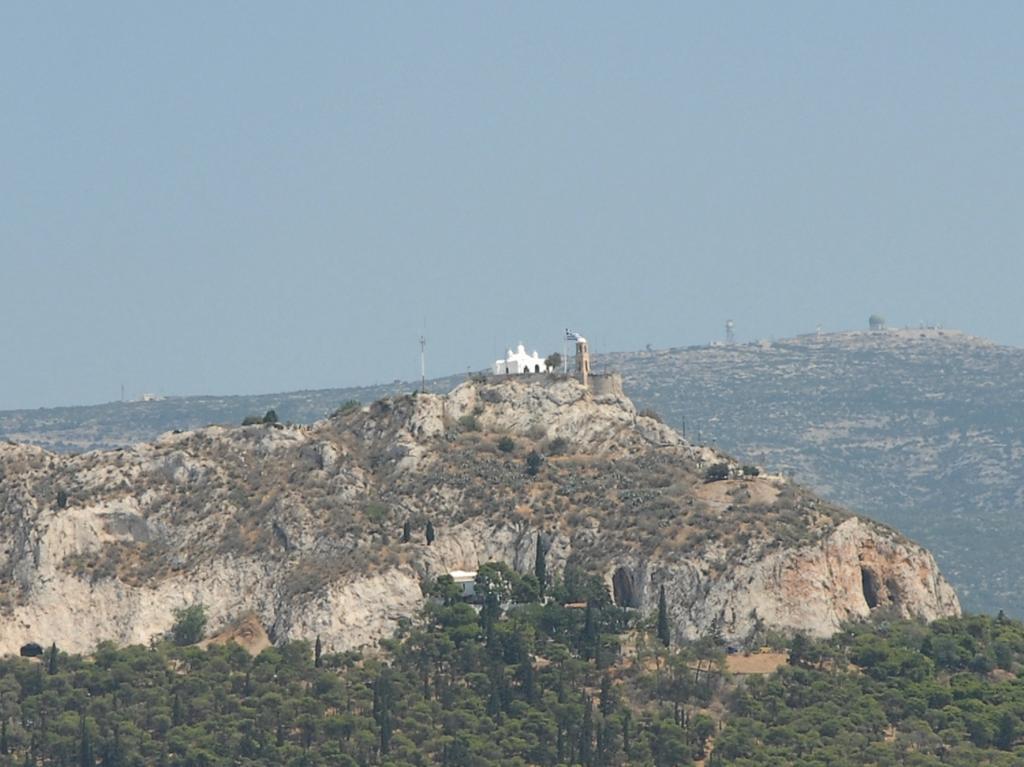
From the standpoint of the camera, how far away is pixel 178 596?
655 feet

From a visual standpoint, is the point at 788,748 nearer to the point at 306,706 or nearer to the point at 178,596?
the point at 306,706

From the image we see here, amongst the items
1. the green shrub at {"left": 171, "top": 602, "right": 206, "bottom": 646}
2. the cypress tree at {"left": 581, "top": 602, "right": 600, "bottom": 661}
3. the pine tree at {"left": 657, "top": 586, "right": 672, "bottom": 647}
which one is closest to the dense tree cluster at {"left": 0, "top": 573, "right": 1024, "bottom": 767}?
the cypress tree at {"left": 581, "top": 602, "right": 600, "bottom": 661}

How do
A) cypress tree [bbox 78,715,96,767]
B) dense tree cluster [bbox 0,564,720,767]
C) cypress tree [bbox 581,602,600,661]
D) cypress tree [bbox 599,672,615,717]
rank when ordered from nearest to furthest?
1. dense tree cluster [bbox 0,564,720,767]
2. cypress tree [bbox 78,715,96,767]
3. cypress tree [bbox 599,672,615,717]
4. cypress tree [bbox 581,602,600,661]

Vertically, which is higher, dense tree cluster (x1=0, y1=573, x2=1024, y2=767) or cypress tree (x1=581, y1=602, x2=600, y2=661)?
cypress tree (x1=581, y1=602, x2=600, y2=661)

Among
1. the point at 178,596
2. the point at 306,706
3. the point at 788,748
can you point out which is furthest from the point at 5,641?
the point at 788,748

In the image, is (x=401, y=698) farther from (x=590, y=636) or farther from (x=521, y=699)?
(x=590, y=636)

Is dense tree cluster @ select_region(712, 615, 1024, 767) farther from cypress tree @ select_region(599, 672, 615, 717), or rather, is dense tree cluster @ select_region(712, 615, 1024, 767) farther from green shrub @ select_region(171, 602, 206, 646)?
green shrub @ select_region(171, 602, 206, 646)

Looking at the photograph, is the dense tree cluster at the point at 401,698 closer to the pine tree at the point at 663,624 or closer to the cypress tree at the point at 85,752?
the cypress tree at the point at 85,752

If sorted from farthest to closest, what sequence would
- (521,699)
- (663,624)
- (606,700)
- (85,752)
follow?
(663,624)
(521,699)
(606,700)
(85,752)

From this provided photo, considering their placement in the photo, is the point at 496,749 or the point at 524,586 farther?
the point at 524,586

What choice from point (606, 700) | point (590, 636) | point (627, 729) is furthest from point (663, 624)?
point (627, 729)

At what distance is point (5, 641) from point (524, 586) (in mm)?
35565

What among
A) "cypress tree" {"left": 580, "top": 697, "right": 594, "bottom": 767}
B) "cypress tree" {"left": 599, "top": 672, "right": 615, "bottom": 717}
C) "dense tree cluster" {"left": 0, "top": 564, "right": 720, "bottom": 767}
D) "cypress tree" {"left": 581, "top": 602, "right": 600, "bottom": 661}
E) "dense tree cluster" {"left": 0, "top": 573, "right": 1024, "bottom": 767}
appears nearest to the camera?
Answer: "cypress tree" {"left": 580, "top": 697, "right": 594, "bottom": 767}

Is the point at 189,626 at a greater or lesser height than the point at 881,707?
greater
